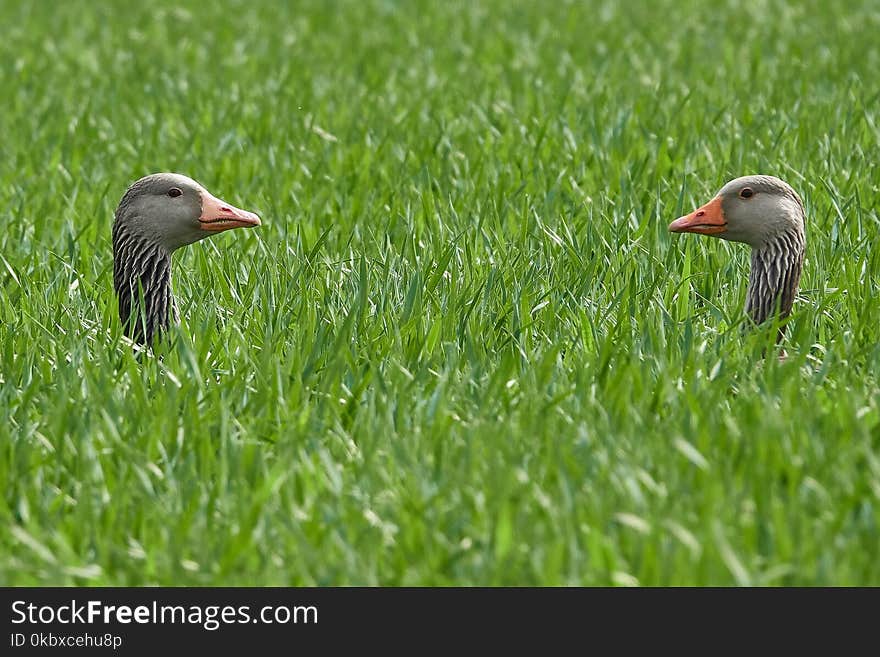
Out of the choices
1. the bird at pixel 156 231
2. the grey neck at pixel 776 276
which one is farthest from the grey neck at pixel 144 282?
the grey neck at pixel 776 276

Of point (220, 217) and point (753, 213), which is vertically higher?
point (220, 217)

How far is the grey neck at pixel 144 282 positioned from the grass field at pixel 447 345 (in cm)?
14

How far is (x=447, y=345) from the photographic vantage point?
4.87m

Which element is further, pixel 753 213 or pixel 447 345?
pixel 753 213

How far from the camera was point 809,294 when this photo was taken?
5.61m

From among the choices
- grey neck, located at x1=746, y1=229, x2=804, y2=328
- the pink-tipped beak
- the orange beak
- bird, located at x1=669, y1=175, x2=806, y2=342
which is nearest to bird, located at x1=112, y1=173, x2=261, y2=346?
the pink-tipped beak

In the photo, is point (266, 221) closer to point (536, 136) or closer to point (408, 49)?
point (536, 136)

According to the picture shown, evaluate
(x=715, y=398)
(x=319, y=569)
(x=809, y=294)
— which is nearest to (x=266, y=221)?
(x=809, y=294)

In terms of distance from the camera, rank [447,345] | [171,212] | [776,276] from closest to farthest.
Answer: [447,345]
[776,276]
[171,212]

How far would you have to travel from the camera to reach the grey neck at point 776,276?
5.12m

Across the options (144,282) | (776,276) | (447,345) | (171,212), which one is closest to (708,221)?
(776,276)

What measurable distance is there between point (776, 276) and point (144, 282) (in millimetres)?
2345

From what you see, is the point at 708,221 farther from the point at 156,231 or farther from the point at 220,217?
the point at 156,231

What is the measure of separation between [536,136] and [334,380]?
14.4ft
